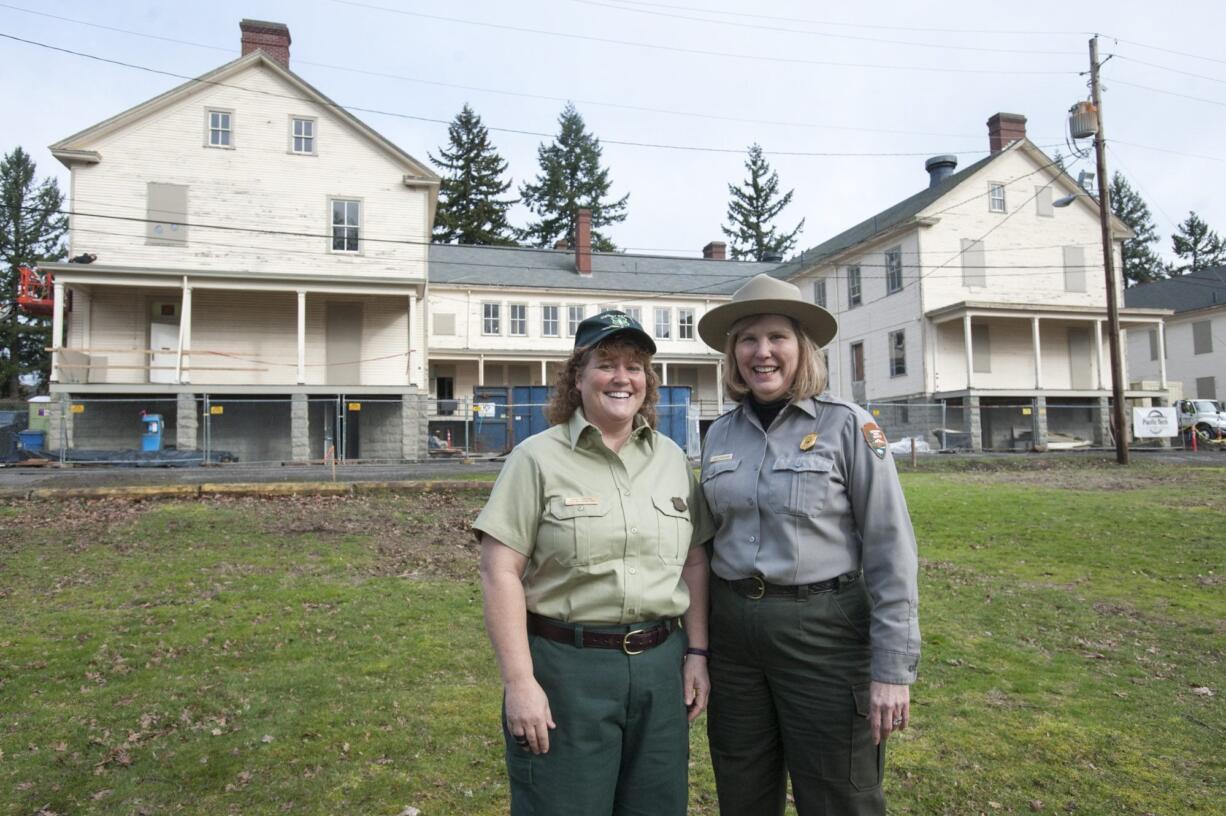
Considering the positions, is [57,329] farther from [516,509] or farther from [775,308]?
[775,308]

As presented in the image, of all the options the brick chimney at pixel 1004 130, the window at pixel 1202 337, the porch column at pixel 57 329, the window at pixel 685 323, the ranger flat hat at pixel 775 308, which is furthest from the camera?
the window at pixel 1202 337

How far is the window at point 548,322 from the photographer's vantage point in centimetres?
3584

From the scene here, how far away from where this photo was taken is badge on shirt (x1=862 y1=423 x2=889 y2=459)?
264cm

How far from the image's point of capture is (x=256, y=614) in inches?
259

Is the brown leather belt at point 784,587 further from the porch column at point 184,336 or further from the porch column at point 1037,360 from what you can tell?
the porch column at point 1037,360

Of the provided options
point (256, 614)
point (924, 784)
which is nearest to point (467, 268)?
point (256, 614)

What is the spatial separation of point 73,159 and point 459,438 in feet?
47.7

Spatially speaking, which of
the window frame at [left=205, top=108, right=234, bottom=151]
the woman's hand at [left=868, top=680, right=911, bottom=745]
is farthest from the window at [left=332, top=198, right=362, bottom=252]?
the woman's hand at [left=868, top=680, right=911, bottom=745]

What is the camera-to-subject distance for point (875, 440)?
2668mm

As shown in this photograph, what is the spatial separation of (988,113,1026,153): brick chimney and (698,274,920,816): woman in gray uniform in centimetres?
3402

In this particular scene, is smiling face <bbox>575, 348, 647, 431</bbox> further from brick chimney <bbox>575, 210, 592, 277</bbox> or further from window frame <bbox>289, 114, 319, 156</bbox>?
brick chimney <bbox>575, 210, 592, 277</bbox>

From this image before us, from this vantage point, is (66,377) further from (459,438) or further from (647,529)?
(647,529)

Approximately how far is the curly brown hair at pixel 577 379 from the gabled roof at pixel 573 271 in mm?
32681

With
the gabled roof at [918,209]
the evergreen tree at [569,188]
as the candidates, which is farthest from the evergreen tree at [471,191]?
the gabled roof at [918,209]
